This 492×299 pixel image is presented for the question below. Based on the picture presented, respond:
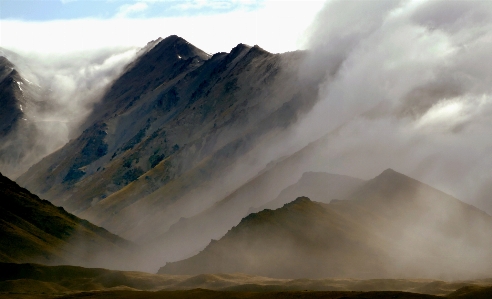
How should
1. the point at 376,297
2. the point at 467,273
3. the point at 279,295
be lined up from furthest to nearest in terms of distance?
the point at 467,273 < the point at 279,295 < the point at 376,297

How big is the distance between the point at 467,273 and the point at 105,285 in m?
102

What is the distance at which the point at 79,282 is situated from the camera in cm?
19525

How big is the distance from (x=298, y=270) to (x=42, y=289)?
70.4m

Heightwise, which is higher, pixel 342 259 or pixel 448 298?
pixel 342 259

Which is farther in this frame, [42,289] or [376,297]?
[42,289]

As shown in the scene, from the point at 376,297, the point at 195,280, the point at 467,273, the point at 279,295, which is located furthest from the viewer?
the point at 467,273

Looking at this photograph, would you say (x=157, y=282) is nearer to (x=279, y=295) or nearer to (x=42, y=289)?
(x=42, y=289)

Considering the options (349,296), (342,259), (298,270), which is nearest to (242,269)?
(298,270)

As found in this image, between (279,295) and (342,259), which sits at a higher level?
(342,259)

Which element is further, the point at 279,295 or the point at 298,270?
the point at 298,270

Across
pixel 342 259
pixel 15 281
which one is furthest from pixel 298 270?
pixel 15 281

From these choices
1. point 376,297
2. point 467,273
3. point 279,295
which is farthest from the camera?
point 467,273

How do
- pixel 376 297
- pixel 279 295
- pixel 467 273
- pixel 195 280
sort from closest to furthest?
1. pixel 376 297
2. pixel 279 295
3. pixel 195 280
4. pixel 467 273

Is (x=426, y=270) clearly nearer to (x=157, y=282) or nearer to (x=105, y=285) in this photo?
(x=157, y=282)
